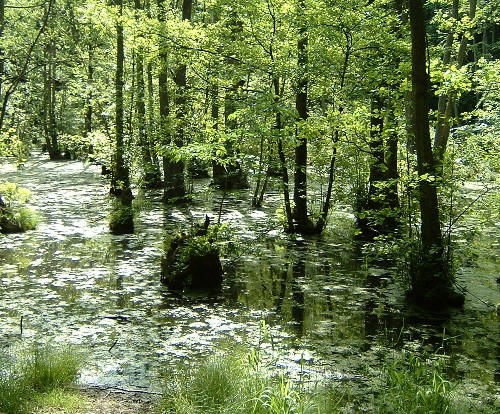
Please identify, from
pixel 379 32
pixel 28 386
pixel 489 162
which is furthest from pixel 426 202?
pixel 28 386

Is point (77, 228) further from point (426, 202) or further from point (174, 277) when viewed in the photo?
point (426, 202)

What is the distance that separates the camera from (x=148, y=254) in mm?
10773

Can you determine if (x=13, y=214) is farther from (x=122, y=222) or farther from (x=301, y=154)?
(x=301, y=154)

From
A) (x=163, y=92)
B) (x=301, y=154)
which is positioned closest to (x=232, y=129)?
(x=301, y=154)

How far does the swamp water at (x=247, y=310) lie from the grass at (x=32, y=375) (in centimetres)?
25

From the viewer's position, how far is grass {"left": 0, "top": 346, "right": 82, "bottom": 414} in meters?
4.30

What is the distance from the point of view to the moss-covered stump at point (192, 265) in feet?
28.1

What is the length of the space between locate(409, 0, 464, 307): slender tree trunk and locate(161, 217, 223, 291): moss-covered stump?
302cm

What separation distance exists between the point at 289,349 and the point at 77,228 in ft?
28.7

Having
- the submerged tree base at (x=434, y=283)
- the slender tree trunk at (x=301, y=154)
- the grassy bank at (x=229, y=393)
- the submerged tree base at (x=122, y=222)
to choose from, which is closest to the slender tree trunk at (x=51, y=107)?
the submerged tree base at (x=122, y=222)

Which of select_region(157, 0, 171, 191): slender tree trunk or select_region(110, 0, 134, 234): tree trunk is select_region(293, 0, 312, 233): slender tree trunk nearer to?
select_region(157, 0, 171, 191): slender tree trunk

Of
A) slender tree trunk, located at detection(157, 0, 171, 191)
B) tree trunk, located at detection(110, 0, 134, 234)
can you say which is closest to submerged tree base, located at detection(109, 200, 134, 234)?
tree trunk, located at detection(110, 0, 134, 234)

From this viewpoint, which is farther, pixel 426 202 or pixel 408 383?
pixel 426 202

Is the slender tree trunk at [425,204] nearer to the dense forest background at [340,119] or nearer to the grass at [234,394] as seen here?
the dense forest background at [340,119]
